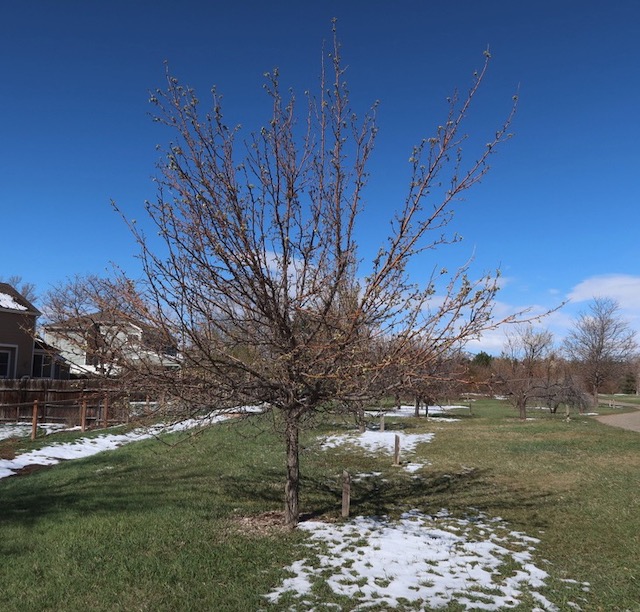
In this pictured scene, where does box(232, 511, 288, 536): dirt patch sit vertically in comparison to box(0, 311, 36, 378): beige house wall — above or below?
below

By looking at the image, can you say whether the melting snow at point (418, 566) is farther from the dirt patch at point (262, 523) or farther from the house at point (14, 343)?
the house at point (14, 343)

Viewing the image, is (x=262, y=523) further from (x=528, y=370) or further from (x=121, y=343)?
(x=528, y=370)

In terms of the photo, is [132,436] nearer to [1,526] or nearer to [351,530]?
[1,526]

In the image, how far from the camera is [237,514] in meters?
7.71

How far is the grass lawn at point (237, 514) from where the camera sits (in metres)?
5.10

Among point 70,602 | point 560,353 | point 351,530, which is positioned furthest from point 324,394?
point 560,353

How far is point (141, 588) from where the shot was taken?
5.07 meters

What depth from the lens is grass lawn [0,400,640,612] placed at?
16.7ft

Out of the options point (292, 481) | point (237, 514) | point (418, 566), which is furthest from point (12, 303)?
point (418, 566)

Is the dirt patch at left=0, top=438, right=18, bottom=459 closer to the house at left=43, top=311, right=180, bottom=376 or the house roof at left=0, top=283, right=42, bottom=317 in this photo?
the house at left=43, top=311, right=180, bottom=376

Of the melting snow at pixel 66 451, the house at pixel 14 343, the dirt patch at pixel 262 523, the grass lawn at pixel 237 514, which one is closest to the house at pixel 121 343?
the grass lawn at pixel 237 514

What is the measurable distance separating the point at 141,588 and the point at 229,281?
3.15 m

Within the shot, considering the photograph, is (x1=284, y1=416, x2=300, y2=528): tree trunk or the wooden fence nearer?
(x1=284, y1=416, x2=300, y2=528): tree trunk

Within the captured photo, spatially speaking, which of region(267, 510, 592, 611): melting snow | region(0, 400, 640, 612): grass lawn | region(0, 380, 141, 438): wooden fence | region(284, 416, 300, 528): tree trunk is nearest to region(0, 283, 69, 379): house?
region(0, 380, 141, 438): wooden fence
